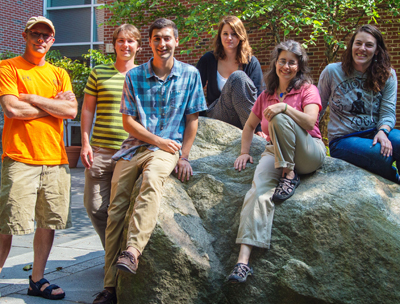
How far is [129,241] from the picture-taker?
2695 mm

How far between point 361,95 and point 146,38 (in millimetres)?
Result: 8455

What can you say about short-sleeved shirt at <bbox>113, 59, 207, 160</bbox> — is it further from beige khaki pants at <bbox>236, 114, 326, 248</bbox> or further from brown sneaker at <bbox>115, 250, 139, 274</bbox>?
brown sneaker at <bbox>115, 250, 139, 274</bbox>

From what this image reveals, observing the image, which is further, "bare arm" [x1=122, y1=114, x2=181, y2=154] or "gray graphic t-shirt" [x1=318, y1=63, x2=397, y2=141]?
"gray graphic t-shirt" [x1=318, y1=63, x2=397, y2=141]

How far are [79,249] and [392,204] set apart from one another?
11.2 feet

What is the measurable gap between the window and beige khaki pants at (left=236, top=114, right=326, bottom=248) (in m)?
11.7

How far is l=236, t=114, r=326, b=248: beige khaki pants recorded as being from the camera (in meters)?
2.88

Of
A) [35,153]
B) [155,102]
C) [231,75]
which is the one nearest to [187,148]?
[155,102]

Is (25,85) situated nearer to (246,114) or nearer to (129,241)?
→ (129,241)

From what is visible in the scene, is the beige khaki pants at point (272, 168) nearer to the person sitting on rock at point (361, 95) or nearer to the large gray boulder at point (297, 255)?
the large gray boulder at point (297, 255)

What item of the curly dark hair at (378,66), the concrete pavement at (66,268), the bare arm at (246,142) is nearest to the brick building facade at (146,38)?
the curly dark hair at (378,66)

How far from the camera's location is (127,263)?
Answer: 254cm

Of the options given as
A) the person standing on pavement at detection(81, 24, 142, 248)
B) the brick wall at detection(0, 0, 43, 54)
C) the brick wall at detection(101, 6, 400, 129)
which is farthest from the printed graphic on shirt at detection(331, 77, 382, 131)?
the brick wall at detection(0, 0, 43, 54)

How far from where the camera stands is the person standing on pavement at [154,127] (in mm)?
3049

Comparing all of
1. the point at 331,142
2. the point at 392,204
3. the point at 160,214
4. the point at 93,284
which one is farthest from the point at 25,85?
the point at 392,204
